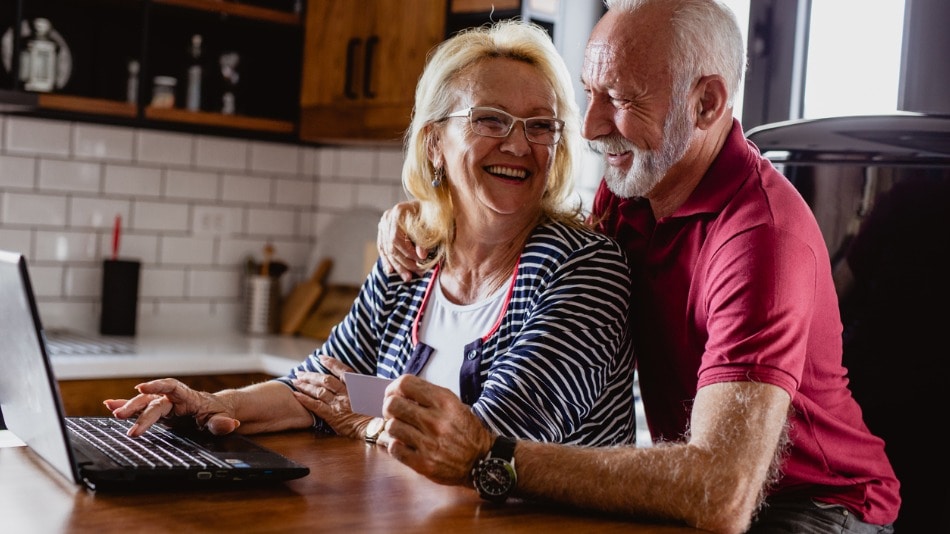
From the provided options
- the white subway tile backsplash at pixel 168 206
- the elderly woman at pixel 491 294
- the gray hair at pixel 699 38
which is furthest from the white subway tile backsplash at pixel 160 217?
the gray hair at pixel 699 38

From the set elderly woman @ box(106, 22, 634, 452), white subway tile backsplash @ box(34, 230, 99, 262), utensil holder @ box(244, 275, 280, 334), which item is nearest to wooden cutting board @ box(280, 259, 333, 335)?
utensil holder @ box(244, 275, 280, 334)

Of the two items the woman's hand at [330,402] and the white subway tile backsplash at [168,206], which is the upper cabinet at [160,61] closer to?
the white subway tile backsplash at [168,206]

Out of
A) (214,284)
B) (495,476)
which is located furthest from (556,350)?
(214,284)

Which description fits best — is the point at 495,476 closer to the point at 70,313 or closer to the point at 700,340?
the point at 700,340

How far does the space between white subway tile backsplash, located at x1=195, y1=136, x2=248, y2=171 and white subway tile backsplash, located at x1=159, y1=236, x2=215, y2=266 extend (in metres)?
0.26

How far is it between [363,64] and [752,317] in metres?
2.11

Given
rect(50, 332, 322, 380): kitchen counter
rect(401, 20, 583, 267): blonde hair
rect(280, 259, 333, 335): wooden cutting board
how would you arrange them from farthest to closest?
rect(280, 259, 333, 335): wooden cutting board → rect(50, 332, 322, 380): kitchen counter → rect(401, 20, 583, 267): blonde hair

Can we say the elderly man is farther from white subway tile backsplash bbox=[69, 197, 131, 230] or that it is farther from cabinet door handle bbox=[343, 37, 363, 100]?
white subway tile backsplash bbox=[69, 197, 131, 230]

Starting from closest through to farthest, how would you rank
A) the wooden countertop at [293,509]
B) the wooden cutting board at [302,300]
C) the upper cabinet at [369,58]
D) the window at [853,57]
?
the wooden countertop at [293,509]
the window at [853,57]
the upper cabinet at [369,58]
the wooden cutting board at [302,300]

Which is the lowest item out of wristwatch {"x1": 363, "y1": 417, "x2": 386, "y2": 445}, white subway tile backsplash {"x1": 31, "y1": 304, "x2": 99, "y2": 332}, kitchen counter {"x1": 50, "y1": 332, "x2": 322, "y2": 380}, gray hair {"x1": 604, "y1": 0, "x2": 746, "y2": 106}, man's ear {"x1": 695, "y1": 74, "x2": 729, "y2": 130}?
kitchen counter {"x1": 50, "y1": 332, "x2": 322, "y2": 380}

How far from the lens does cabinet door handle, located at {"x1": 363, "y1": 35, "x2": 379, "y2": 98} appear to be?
3258 millimetres

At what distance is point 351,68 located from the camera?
334cm

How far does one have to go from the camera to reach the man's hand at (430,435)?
1312 mm

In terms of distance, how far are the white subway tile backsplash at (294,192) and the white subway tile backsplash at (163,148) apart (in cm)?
36
